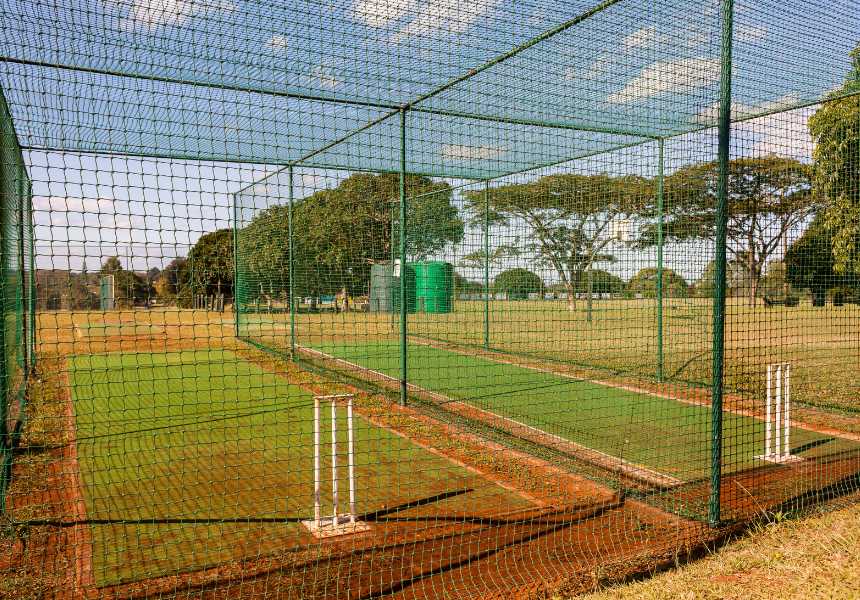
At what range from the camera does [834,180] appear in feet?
21.4

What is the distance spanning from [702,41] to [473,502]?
329 cm

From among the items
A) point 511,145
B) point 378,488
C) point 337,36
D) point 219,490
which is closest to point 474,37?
point 337,36

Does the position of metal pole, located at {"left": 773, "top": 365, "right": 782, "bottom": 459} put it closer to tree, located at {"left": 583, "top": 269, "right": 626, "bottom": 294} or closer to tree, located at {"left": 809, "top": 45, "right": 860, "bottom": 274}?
tree, located at {"left": 583, "top": 269, "right": 626, "bottom": 294}

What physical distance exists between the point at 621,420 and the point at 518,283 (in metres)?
1.91

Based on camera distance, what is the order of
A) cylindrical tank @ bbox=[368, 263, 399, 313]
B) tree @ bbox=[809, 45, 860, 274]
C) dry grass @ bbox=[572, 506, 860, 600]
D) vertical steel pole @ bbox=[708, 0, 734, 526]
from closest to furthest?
1. dry grass @ bbox=[572, 506, 860, 600]
2. vertical steel pole @ bbox=[708, 0, 734, 526]
3. tree @ bbox=[809, 45, 860, 274]
4. cylindrical tank @ bbox=[368, 263, 399, 313]

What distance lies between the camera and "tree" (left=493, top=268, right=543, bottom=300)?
6.88 metres

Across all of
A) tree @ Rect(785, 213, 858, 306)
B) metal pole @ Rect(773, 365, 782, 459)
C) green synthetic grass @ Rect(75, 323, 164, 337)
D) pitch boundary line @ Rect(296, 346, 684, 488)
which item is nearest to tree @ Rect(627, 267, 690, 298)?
tree @ Rect(785, 213, 858, 306)

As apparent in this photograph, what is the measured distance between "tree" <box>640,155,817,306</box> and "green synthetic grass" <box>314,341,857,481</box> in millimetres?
1265

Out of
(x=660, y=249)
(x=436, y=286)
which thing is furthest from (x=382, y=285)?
(x=660, y=249)

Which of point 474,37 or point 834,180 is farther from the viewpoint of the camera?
point 834,180

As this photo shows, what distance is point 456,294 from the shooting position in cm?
736

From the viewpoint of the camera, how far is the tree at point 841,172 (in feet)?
20.2

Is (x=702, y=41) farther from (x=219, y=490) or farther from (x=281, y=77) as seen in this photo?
(x=219, y=490)

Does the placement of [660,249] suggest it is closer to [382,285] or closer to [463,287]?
[463,287]
